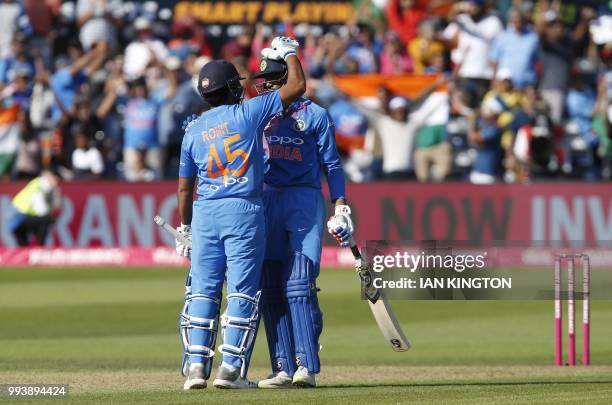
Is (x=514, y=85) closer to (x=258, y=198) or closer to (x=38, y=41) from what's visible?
(x=38, y=41)

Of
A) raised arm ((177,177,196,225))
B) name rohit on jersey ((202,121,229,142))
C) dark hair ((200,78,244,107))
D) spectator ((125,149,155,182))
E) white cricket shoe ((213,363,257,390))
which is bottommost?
white cricket shoe ((213,363,257,390))

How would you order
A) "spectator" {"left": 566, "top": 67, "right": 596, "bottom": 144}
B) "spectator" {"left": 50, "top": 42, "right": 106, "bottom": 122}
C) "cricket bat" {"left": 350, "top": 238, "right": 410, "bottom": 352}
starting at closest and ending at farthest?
"cricket bat" {"left": 350, "top": 238, "right": 410, "bottom": 352}
"spectator" {"left": 566, "top": 67, "right": 596, "bottom": 144}
"spectator" {"left": 50, "top": 42, "right": 106, "bottom": 122}

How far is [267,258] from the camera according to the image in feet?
29.1

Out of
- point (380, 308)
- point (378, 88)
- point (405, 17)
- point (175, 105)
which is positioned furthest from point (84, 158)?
point (380, 308)

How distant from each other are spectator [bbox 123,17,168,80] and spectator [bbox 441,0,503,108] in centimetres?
445

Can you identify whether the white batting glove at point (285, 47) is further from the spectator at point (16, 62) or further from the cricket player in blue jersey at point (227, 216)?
the spectator at point (16, 62)

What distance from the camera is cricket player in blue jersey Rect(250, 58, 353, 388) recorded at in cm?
871

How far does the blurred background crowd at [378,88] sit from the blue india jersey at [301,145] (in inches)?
423

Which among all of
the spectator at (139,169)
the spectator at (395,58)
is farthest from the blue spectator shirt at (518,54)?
the spectator at (139,169)

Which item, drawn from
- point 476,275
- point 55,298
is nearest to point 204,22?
point 55,298

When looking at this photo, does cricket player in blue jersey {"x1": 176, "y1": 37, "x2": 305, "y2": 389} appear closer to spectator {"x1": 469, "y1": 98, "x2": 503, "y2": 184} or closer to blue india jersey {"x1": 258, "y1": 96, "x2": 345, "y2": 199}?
blue india jersey {"x1": 258, "y1": 96, "x2": 345, "y2": 199}

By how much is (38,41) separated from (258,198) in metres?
14.8

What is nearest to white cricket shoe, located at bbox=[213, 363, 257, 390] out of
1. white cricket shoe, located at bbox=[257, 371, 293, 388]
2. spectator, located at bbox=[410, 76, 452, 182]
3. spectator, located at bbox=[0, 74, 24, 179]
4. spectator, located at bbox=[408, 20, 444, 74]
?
white cricket shoe, located at bbox=[257, 371, 293, 388]

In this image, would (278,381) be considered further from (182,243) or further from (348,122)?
(348,122)
